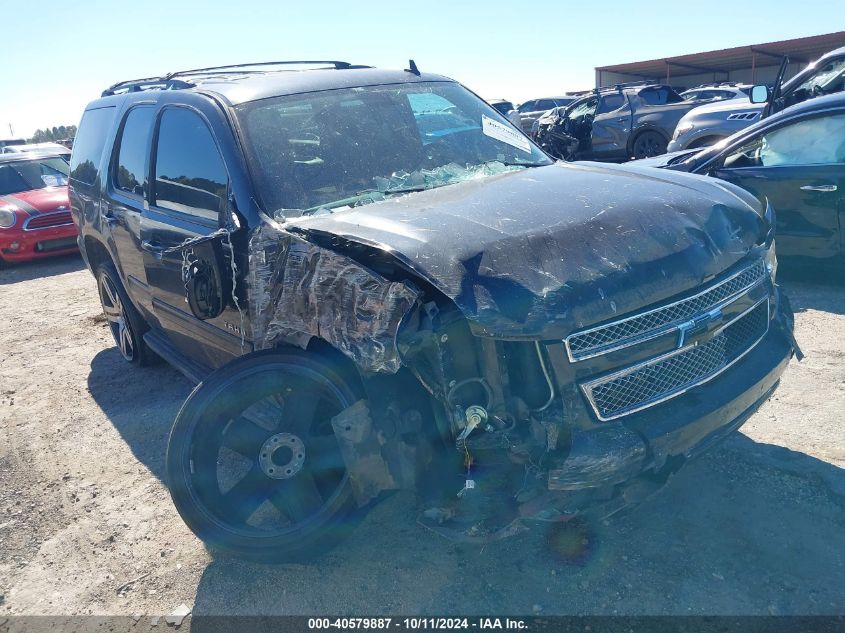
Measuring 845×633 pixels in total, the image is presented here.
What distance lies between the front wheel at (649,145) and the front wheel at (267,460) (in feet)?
41.0

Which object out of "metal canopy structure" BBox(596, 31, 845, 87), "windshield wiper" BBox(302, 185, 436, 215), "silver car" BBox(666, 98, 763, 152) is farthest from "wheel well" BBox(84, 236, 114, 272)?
"metal canopy structure" BBox(596, 31, 845, 87)

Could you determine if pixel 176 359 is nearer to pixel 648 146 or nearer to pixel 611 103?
pixel 648 146

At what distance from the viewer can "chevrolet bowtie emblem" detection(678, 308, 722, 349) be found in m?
2.59

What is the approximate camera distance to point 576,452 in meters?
2.34

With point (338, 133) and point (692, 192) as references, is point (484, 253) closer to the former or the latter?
point (692, 192)

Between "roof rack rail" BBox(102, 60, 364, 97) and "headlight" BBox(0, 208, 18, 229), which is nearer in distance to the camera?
"roof rack rail" BBox(102, 60, 364, 97)

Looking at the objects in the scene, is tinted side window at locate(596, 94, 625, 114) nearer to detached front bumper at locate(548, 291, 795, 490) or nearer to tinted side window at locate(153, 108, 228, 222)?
tinted side window at locate(153, 108, 228, 222)

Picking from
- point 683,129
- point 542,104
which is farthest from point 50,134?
point 683,129

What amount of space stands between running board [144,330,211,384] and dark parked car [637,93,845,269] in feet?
14.2

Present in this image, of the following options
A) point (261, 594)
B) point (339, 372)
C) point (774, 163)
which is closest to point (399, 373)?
point (339, 372)

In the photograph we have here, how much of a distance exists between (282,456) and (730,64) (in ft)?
121

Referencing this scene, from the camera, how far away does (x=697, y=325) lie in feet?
8.66

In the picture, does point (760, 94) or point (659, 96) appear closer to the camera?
point (760, 94)

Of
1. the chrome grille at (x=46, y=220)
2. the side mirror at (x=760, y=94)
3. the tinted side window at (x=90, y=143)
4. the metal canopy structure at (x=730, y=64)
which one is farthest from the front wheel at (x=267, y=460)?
the metal canopy structure at (x=730, y=64)
